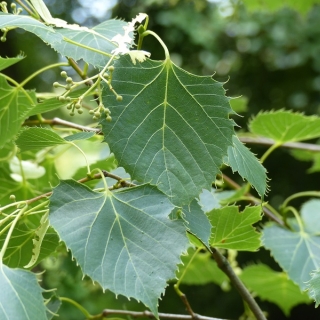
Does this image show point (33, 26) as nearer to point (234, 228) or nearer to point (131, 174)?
point (131, 174)

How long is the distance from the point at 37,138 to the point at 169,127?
16cm

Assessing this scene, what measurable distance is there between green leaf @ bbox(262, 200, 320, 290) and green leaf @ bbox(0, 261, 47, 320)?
585 millimetres

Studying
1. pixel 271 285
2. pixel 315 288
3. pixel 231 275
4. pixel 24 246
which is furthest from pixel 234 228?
pixel 271 285

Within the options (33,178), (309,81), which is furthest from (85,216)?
(309,81)

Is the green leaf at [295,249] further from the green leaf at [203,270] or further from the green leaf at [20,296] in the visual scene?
the green leaf at [20,296]

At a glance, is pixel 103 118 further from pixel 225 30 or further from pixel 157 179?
pixel 225 30

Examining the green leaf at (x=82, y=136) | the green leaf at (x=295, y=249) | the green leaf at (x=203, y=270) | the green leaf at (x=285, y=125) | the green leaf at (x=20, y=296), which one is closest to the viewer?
the green leaf at (x=20, y=296)

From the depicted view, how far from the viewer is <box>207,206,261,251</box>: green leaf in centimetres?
73

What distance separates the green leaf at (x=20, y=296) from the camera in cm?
47

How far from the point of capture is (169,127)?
0.57 metres

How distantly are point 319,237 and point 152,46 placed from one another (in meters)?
2.60

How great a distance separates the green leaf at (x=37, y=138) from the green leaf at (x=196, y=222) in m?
0.16

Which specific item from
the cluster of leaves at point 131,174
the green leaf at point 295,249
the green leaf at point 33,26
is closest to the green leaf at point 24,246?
the cluster of leaves at point 131,174

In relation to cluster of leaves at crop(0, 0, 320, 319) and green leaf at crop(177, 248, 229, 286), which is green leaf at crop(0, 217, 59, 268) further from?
green leaf at crop(177, 248, 229, 286)
